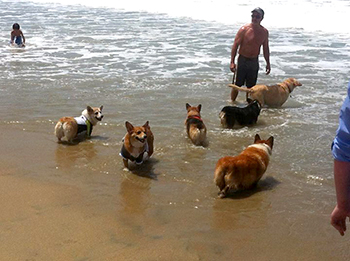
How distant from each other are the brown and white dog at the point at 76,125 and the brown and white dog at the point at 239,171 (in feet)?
8.39

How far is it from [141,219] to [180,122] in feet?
11.1

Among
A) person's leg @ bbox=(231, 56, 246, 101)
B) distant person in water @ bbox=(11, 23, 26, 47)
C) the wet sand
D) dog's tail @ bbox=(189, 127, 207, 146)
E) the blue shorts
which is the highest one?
the blue shorts

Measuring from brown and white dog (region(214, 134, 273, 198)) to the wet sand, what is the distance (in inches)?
5.3

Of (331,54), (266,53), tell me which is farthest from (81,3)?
(266,53)

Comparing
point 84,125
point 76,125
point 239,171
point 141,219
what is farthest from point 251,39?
point 141,219

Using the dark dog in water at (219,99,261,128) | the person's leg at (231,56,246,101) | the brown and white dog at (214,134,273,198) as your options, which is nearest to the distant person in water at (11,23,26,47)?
the person's leg at (231,56,246,101)

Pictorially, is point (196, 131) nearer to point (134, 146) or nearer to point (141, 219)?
point (134, 146)

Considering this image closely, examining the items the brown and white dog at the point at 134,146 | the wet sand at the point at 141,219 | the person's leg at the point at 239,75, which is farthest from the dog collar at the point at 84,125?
the person's leg at the point at 239,75

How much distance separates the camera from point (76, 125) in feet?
21.1

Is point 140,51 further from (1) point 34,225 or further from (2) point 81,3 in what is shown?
(2) point 81,3

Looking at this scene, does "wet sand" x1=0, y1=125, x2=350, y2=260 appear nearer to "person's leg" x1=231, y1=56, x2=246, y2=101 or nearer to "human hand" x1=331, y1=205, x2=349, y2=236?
"human hand" x1=331, y1=205, x2=349, y2=236

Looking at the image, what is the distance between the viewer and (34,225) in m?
3.98

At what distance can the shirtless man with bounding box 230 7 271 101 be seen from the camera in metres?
8.73

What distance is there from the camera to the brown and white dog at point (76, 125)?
Answer: 250 inches
